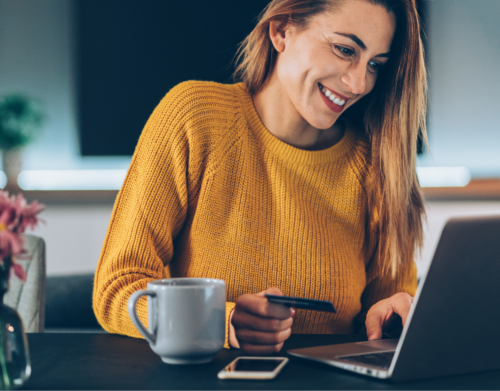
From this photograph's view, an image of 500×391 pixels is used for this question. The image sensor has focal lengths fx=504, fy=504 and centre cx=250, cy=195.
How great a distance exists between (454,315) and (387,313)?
31 cm

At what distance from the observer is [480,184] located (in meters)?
2.16

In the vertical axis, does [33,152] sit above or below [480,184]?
above

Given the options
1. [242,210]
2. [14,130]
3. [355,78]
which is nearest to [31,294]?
[242,210]

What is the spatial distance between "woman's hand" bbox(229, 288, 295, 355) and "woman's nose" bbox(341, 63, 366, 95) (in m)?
0.56

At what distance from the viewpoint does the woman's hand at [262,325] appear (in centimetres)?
65

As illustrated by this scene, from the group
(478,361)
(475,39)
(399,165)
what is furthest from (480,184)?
(478,361)

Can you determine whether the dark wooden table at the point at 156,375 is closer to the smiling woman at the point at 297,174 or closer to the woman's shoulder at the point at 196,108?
the smiling woman at the point at 297,174

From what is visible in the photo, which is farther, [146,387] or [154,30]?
[154,30]

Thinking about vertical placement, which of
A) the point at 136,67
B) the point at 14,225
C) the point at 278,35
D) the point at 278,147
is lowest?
the point at 14,225

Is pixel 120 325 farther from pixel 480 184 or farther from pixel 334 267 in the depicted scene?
pixel 480 184

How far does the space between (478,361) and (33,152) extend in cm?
211

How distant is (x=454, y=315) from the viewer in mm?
548

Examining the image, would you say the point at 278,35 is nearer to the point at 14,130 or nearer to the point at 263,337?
the point at 263,337

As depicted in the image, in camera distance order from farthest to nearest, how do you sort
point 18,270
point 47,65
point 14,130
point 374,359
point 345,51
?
1. point 47,65
2. point 14,130
3. point 345,51
4. point 374,359
5. point 18,270
